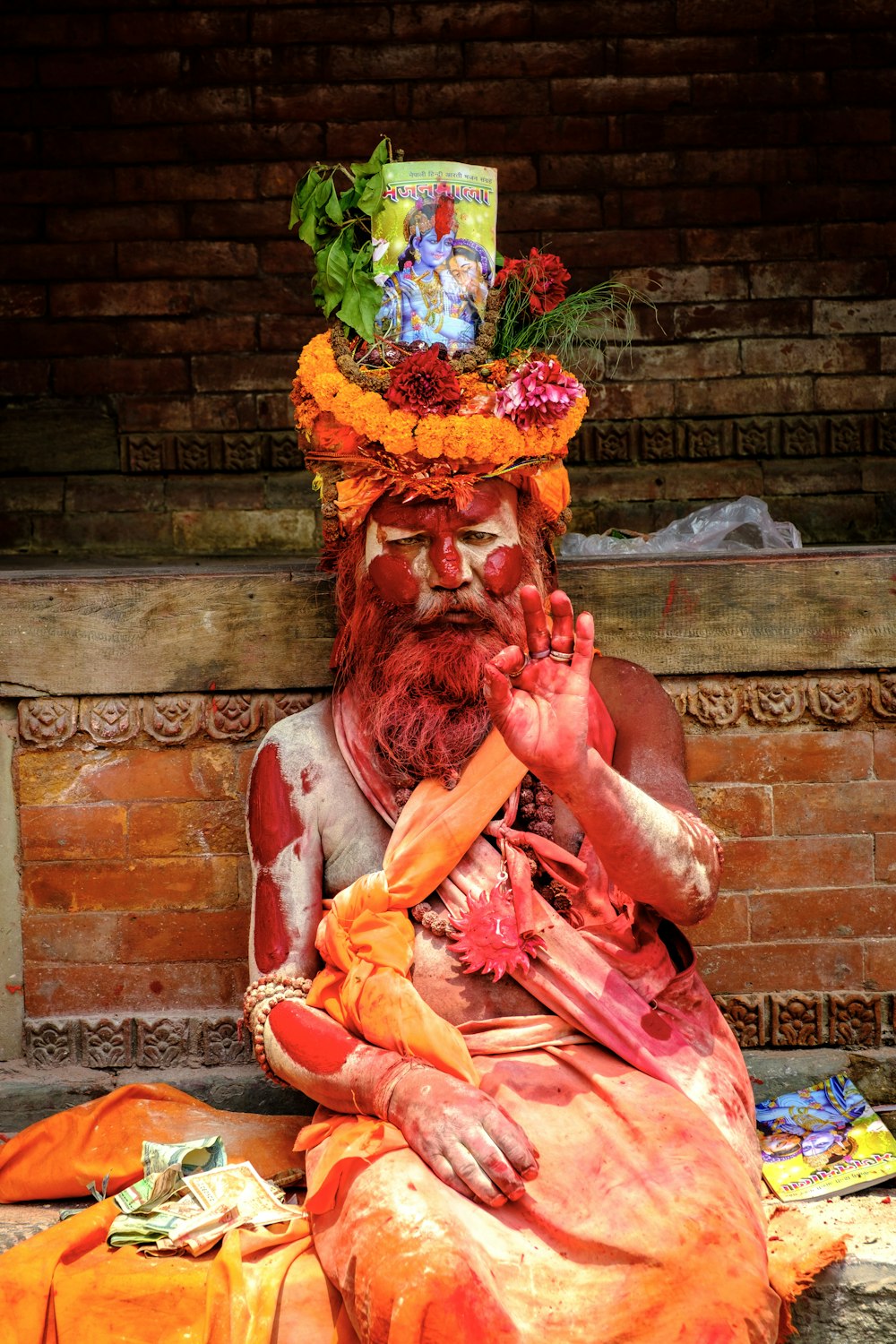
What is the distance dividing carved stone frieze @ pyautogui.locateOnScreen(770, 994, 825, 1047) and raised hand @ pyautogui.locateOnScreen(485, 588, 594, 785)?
152 centimetres

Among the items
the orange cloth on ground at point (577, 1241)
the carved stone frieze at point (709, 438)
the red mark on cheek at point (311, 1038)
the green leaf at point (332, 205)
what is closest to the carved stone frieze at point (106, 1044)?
the red mark on cheek at point (311, 1038)

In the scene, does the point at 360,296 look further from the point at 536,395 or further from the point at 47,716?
the point at 47,716

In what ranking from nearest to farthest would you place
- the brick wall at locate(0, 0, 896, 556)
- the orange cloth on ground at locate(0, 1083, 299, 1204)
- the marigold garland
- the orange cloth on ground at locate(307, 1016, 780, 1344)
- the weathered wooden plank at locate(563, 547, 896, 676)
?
1. the orange cloth on ground at locate(307, 1016, 780, 1344)
2. the marigold garland
3. the orange cloth on ground at locate(0, 1083, 299, 1204)
4. the weathered wooden plank at locate(563, 547, 896, 676)
5. the brick wall at locate(0, 0, 896, 556)

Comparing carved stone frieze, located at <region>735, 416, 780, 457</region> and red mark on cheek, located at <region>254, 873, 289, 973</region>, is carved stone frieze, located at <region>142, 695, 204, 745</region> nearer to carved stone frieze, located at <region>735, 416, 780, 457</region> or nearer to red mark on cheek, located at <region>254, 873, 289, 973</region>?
red mark on cheek, located at <region>254, 873, 289, 973</region>

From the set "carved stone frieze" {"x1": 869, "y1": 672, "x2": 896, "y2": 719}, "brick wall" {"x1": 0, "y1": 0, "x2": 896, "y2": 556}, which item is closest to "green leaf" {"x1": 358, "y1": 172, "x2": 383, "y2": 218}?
"carved stone frieze" {"x1": 869, "y1": 672, "x2": 896, "y2": 719}

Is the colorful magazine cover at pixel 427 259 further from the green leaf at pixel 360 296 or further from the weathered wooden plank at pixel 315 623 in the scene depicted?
the weathered wooden plank at pixel 315 623

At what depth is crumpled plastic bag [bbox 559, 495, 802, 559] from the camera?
15.3ft

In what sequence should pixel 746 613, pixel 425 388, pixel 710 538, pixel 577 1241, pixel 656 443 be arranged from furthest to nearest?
pixel 656 443, pixel 710 538, pixel 746 613, pixel 425 388, pixel 577 1241

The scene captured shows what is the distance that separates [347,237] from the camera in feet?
11.3

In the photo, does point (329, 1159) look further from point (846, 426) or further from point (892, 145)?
point (892, 145)

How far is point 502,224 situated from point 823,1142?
4.28 m

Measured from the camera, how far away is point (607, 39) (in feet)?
21.3

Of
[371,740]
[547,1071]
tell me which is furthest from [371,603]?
[547,1071]

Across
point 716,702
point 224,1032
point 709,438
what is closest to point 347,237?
point 716,702
